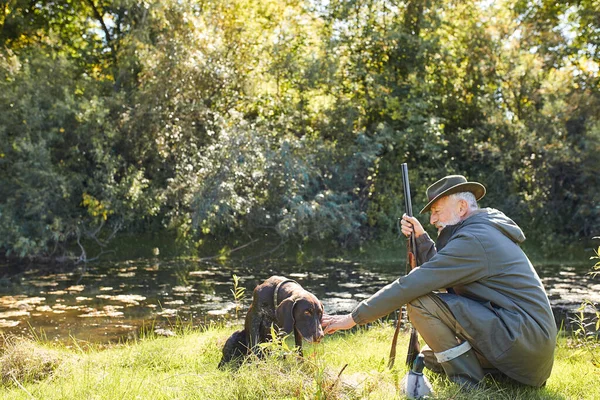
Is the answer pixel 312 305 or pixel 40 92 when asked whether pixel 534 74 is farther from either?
pixel 312 305

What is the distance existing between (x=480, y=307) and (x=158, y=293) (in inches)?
277

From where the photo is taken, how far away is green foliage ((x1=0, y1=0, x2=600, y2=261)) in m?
13.5

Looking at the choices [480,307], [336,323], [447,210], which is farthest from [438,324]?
[447,210]

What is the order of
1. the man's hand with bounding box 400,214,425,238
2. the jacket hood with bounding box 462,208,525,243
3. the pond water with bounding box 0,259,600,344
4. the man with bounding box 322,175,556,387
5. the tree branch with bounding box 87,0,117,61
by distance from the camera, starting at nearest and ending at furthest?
the man with bounding box 322,175,556,387 → the jacket hood with bounding box 462,208,525,243 → the man's hand with bounding box 400,214,425,238 → the pond water with bounding box 0,259,600,344 → the tree branch with bounding box 87,0,117,61

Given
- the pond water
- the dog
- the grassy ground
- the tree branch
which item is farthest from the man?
the tree branch

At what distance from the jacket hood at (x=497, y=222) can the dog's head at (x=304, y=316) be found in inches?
49.7

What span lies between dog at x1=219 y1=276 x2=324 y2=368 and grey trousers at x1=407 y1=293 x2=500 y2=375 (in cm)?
77

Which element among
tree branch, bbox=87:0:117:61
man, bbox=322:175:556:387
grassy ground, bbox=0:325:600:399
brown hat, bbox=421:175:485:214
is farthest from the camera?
tree branch, bbox=87:0:117:61

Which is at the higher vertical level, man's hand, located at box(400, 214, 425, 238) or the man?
man's hand, located at box(400, 214, 425, 238)

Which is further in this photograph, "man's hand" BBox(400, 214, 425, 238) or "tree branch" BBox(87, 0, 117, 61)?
"tree branch" BBox(87, 0, 117, 61)

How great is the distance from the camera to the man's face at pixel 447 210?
4.49 meters

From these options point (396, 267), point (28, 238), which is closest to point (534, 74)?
point (396, 267)

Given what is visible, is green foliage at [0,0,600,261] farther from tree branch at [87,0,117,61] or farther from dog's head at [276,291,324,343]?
dog's head at [276,291,324,343]

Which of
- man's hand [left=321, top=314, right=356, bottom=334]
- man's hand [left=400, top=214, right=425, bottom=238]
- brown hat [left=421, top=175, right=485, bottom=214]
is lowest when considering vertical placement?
man's hand [left=321, top=314, right=356, bottom=334]
